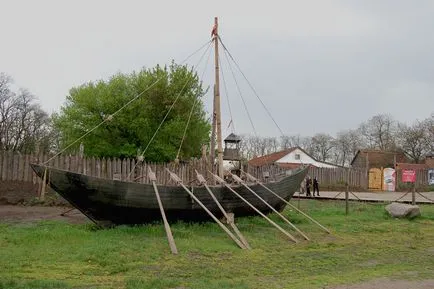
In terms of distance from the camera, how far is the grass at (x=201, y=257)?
Answer: 7.50 metres

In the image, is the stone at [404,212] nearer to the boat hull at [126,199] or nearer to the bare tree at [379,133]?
the boat hull at [126,199]

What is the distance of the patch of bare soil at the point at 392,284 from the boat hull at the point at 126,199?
638 centimetres

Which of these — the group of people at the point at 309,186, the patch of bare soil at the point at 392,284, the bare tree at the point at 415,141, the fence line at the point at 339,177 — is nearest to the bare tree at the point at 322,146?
the bare tree at the point at 415,141

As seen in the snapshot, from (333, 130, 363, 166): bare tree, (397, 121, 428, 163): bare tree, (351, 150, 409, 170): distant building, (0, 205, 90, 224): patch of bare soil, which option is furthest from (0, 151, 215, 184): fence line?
(333, 130, 363, 166): bare tree

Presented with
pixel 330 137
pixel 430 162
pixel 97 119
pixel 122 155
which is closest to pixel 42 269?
pixel 122 155

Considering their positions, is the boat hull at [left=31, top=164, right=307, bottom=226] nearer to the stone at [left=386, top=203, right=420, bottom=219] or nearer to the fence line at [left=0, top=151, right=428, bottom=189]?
the fence line at [left=0, top=151, right=428, bottom=189]

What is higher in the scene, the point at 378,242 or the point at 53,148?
the point at 53,148

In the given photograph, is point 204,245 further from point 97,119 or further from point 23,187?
point 97,119

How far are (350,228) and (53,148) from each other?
3915cm

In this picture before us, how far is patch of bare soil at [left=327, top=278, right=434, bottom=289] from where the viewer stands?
289 inches

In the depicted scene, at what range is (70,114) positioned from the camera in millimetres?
32375

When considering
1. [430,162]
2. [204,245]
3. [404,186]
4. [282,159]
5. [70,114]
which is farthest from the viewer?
[282,159]

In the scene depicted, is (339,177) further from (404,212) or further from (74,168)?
(74,168)

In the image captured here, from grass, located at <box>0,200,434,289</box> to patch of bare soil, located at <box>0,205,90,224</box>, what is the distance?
1046mm
